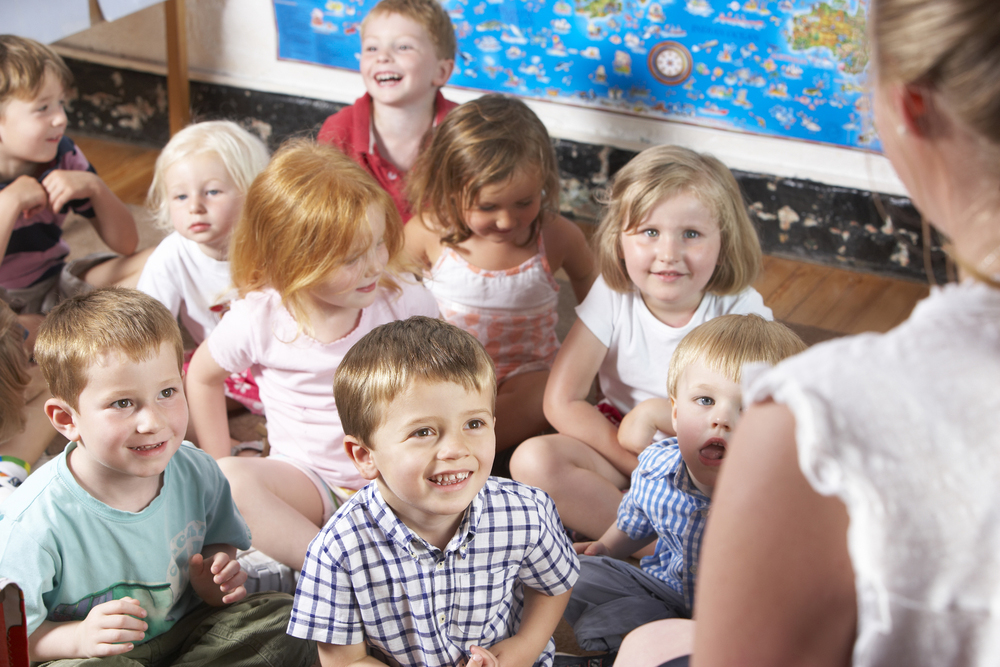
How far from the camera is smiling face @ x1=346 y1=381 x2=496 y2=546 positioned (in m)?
0.90

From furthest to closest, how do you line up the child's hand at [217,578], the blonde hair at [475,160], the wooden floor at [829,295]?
the wooden floor at [829,295], the blonde hair at [475,160], the child's hand at [217,578]

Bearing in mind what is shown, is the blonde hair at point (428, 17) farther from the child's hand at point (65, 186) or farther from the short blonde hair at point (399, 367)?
the short blonde hair at point (399, 367)

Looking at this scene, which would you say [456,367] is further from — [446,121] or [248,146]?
[248,146]

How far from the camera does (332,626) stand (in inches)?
36.5

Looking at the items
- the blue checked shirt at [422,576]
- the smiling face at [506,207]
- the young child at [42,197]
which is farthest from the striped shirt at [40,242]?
the blue checked shirt at [422,576]

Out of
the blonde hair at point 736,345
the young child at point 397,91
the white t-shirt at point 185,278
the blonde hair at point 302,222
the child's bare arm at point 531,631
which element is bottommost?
the child's bare arm at point 531,631

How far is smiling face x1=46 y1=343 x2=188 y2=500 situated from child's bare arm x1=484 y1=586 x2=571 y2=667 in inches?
17.1

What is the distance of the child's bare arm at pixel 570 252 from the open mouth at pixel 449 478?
905 millimetres

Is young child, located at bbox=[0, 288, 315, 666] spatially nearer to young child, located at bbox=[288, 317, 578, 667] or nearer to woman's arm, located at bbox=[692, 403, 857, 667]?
young child, located at bbox=[288, 317, 578, 667]

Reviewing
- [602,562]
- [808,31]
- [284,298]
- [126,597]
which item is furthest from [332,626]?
[808,31]

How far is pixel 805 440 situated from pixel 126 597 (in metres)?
0.79

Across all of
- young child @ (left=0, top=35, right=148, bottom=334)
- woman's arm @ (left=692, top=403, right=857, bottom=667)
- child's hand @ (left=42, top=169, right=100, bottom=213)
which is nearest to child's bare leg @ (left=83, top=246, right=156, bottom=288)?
young child @ (left=0, top=35, right=148, bottom=334)

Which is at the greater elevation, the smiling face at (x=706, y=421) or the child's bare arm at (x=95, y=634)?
the smiling face at (x=706, y=421)

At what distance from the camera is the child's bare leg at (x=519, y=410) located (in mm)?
1604
